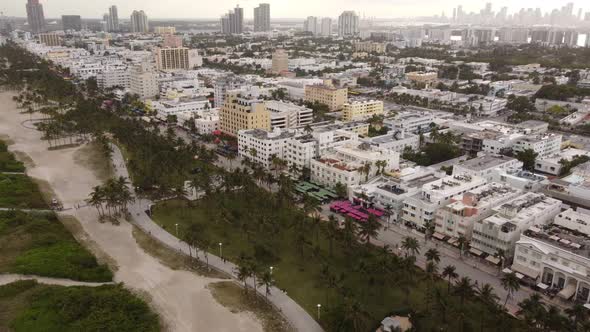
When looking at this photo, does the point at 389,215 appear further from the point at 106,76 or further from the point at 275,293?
the point at 106,76

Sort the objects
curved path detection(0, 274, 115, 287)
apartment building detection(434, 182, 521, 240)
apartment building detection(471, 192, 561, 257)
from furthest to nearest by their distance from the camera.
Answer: apartment building detection(434, 182, 521, 240)
apartment building detection(471, 192, 561, 257)
curved path detection(0, 274, 115, 287)

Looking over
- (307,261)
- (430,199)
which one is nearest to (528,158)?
(430,199)

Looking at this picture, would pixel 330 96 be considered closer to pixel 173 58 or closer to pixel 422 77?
pixel 422 77

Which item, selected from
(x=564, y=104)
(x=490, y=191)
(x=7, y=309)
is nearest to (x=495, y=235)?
(x=490, y=191)

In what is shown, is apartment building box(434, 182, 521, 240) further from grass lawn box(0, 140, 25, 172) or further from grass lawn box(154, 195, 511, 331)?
grass lawn box(0, 140, 25, 172)

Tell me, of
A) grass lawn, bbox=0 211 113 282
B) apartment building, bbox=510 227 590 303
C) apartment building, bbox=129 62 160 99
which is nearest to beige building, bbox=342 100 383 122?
apartment building, bbox=129 62 160 99

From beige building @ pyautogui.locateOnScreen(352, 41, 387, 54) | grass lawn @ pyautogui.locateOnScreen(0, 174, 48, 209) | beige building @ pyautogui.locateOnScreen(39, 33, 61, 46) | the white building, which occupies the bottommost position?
grass lawn @ pyautogui.locateOnScreen(0, 174, 48, 209)
